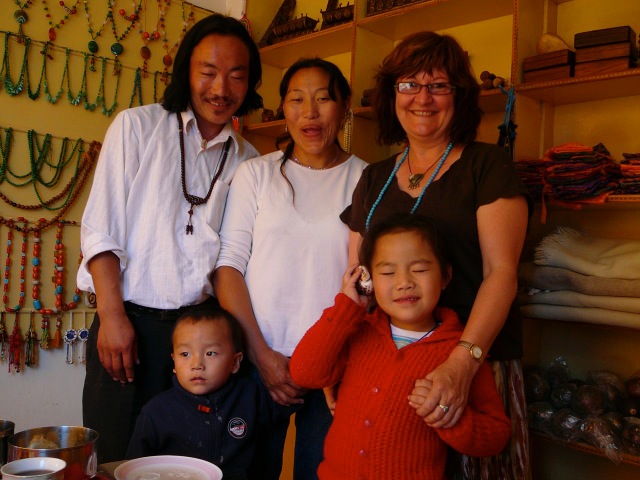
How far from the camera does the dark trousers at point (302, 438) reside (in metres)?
1.65

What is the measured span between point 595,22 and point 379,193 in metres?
1.47

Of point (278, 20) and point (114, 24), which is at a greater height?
point (278, 20)

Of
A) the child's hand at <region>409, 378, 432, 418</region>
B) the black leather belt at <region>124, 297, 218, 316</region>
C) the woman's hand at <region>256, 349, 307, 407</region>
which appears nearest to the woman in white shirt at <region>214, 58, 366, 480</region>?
the woman's hand at <region>256, 349, 307, 407</region>

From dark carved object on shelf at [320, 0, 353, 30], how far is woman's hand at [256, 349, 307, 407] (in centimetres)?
192

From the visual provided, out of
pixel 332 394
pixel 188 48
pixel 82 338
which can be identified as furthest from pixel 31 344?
pixel 332 394

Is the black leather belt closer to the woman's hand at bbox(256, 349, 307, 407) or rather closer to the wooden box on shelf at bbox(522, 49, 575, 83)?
the woman's hand at bbox(256, 349, 307, 407)

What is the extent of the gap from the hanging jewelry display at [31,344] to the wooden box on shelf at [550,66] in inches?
90.0

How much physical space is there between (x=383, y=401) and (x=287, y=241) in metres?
0.56

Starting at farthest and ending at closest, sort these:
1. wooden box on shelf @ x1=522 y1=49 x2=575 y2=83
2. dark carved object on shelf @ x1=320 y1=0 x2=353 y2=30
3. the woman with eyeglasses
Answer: dark carved object on shelf @ x1=320 y1=0 x2=353 y2=30 → wooden box on shelf @ x1=522 y1=49 x2=575 y2=83 → the woman with eyeglasses

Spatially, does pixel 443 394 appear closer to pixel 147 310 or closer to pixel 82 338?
pixel 147 310

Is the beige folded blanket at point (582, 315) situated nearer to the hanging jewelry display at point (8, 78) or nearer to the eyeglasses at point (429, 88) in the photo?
the eyeglasses at point (429, 88)

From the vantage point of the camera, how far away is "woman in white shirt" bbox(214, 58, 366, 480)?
1.64 meters

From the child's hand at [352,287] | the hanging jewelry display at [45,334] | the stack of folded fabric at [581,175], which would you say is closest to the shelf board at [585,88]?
the stack of folded fabric at [581,175]

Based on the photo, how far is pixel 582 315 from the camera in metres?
2.12
